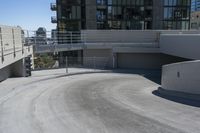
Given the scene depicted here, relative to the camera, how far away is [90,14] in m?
43.4

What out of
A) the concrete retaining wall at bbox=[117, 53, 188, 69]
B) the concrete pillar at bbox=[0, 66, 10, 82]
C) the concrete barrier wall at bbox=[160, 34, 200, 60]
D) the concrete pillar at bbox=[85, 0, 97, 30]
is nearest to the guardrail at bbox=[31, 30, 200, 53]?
the concrete retaining wall at bbox=[117, 53, 188, 69]

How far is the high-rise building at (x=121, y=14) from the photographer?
4319 centimetres

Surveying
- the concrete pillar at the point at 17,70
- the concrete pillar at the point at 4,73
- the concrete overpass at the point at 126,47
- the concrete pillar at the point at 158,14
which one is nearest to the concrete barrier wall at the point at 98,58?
the concrete overpass at the point at 126,47

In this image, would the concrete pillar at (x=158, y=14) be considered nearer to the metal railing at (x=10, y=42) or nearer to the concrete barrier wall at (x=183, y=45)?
the concrete barrier wall at (x=183, y=45)

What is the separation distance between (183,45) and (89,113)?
40.8ft

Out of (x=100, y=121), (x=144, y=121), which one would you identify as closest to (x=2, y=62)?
(x=100, y=121)

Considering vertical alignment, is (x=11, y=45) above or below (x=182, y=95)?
above

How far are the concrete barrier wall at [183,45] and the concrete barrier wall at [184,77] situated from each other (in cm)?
465

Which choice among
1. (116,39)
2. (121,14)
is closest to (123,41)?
(116,39)

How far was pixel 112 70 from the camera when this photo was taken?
25.6 m

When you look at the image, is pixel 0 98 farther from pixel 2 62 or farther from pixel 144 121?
pixel 144 121

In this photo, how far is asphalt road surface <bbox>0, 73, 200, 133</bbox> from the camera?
322 inches

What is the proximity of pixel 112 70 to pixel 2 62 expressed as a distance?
49.8ft

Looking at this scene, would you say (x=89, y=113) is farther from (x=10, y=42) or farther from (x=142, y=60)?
(x=142, y=60)
